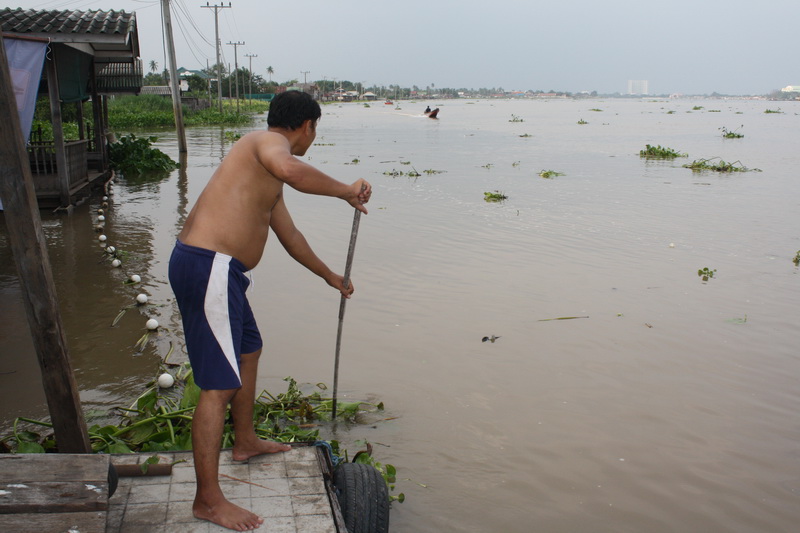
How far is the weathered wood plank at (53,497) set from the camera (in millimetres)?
2221

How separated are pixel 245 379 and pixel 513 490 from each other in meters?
1.64

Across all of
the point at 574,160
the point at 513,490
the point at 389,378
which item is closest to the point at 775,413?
the point at 513,490

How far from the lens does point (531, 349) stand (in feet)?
18.0

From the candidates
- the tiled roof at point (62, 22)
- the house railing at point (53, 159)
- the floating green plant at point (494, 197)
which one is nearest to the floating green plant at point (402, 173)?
the floating green plant at point (494, 197)

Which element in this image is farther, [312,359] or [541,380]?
[312,359]

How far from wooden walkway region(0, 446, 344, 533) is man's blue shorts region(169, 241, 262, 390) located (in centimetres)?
50

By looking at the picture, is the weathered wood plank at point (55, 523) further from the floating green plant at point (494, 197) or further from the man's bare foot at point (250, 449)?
the floating green plant at point (494, 197)

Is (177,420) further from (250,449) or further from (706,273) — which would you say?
(706,273)

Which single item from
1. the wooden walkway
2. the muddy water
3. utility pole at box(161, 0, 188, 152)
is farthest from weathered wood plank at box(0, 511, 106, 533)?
utility pole at box(161, 0, 188, 152)

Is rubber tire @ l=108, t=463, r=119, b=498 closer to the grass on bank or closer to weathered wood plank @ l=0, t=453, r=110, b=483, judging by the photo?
weathered wood plank @ l=0, t=453, r=110, b=483

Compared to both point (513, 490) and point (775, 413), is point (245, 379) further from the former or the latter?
point (775, 413)

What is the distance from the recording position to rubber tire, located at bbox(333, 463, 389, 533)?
113 inches

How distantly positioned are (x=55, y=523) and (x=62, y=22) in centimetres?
889

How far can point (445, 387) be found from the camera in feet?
15.9
